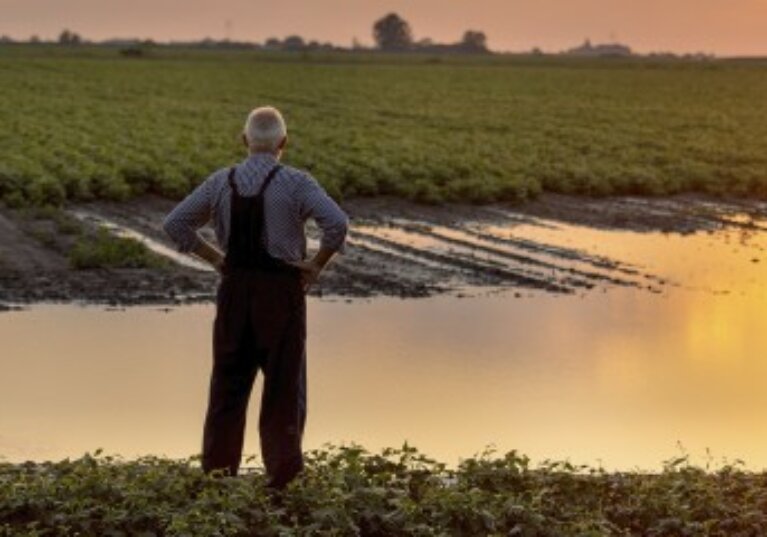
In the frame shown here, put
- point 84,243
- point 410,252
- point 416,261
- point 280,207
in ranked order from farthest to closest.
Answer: point 410,252
point 416,261
point 84,243
point 280,207

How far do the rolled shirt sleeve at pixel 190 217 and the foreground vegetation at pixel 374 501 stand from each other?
1118 millimetres

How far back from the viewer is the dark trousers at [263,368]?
8.27 m

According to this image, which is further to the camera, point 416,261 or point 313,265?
point 416,261

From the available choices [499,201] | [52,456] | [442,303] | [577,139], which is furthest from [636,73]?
[52,456]

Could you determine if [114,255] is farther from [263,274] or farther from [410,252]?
[263,274]

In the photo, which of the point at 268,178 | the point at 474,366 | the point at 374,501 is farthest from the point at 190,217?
the point at 474,366

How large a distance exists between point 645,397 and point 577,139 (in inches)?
1030

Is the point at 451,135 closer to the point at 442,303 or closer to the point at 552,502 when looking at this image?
the point at 442,303

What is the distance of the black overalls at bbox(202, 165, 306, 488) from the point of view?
8234mm

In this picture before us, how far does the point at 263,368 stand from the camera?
8422 mm

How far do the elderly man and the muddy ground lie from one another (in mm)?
8282

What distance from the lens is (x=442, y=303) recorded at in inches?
670

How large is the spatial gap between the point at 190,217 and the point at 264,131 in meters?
0.57

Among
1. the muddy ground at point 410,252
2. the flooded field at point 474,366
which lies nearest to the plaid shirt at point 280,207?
the flooded field at point 474,366
